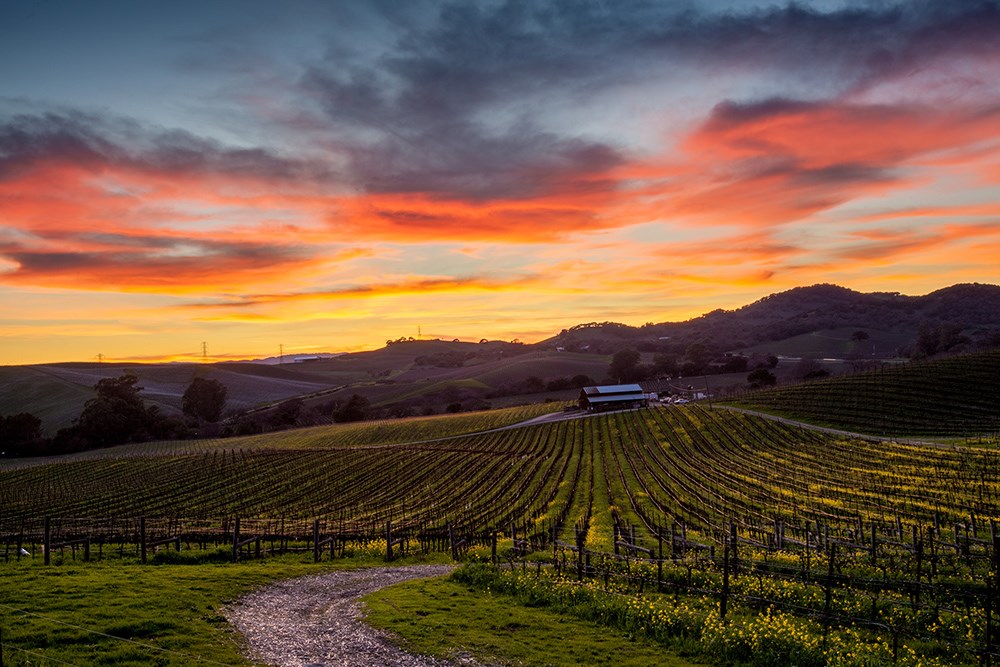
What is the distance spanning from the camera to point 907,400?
9775 centimetres

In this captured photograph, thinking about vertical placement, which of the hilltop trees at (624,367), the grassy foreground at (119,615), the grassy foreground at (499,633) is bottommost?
the grassy foreground at (499,633)

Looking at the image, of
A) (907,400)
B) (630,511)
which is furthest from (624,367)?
(630,511)

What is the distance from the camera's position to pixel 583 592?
23031mm

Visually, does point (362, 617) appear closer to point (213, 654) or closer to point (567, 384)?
point (213, 654)

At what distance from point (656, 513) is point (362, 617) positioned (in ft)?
112

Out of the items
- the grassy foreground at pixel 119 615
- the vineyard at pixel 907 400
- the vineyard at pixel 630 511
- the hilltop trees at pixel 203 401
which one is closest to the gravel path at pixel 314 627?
the grassy foreground at pixel 119 615

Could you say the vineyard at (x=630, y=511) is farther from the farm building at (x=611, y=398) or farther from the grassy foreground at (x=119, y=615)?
the farm building at (x=611, y=398)

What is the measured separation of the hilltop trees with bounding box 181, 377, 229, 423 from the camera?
17250cm

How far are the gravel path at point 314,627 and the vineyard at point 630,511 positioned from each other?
690 centimetres

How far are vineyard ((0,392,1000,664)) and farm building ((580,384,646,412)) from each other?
13453 mm

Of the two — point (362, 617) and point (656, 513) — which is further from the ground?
point (362, 617)

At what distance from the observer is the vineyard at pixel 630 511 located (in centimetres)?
2170

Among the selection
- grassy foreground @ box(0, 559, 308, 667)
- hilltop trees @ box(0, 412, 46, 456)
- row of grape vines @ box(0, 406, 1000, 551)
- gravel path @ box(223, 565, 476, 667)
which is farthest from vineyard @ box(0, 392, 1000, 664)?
hilltop trees @ box(0, 412, 46, 456)

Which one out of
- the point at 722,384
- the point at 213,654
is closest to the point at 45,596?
the point at 213,654
